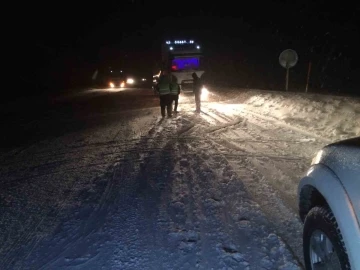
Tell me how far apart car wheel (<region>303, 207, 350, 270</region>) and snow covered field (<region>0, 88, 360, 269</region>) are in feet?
2.14

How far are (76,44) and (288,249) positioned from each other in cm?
6920

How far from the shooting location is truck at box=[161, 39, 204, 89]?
27.3m

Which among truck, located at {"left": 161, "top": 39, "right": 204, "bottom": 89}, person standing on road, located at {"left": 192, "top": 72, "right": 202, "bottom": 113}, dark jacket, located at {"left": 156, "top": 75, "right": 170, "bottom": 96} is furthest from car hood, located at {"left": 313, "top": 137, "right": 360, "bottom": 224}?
truck, located at {"left": 161, "top": 39, "right": 204, "bottom": 89}

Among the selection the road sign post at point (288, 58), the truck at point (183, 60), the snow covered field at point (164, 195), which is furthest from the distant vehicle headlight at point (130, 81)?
the snow covered field at point (164, 195)

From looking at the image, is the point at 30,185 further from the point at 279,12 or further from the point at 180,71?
the point at 279,12

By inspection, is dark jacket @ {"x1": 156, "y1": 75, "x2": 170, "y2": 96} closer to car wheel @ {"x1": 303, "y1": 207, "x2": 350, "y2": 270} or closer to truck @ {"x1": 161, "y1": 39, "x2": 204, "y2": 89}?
truck @ {"x1": 161, "y1": 39, "x2": 204, "y2": 89}

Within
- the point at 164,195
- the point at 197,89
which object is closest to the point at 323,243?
the point at 164,195

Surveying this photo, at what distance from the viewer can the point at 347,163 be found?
2896 millimetres

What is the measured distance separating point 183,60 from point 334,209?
25310 mm

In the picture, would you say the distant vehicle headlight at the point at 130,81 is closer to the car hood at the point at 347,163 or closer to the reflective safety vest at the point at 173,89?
the reflective safety vest at the point at 173,89

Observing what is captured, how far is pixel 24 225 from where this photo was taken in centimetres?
538

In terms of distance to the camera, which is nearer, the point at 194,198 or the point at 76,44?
the point at 194,198

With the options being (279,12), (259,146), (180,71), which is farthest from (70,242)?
(279,12)

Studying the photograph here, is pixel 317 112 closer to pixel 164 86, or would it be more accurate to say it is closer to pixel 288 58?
pixel 288 58
